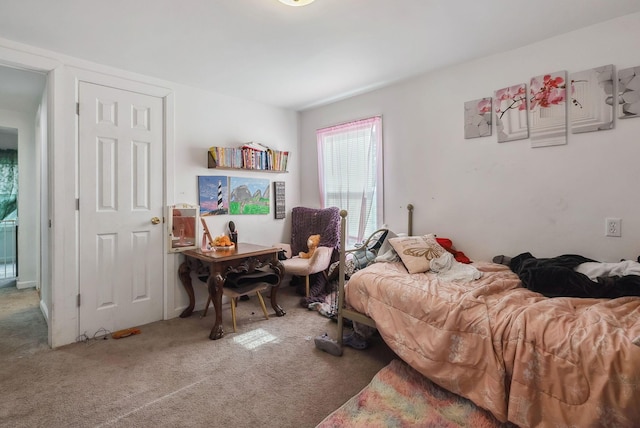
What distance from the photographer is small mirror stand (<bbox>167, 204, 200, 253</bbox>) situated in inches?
115

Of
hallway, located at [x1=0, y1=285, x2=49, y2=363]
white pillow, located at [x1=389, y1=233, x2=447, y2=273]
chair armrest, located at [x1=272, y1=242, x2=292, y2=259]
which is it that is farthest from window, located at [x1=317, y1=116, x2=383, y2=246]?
hallway, located at [x1=0, y1=285, x2=49, y2=363]

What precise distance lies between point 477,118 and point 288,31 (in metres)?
1.67

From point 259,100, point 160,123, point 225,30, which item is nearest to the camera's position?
point 225,30

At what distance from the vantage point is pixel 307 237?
3.73 meters

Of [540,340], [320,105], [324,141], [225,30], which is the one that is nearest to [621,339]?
[540,340]

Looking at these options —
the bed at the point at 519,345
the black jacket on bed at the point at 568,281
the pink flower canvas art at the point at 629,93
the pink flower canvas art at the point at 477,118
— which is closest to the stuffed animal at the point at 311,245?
the bed at the point at 519,345

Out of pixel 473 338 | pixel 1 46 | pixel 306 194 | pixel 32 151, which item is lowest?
pixel 473 338

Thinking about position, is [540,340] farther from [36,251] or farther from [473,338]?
[36,251]

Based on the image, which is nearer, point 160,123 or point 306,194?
point 160,123

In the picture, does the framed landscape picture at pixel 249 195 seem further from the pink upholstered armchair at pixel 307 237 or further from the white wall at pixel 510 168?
the white wall at pixel 510 168

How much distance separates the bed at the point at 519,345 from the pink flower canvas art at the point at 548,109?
106 centimetres

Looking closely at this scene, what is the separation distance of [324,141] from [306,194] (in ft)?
2.41

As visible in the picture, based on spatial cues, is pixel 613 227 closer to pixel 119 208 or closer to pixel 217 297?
pixel 217 297

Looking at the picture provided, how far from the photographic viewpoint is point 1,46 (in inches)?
84.6
